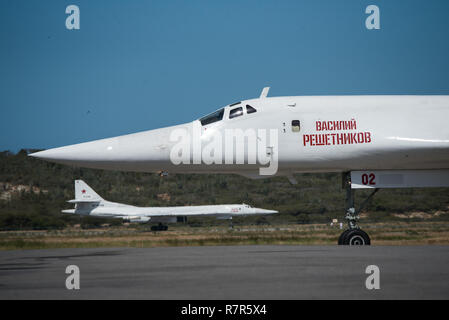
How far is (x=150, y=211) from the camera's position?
55906mm

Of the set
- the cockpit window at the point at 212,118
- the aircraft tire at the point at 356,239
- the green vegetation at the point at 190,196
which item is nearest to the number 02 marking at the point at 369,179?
the aircraft tire at the point at 356,239

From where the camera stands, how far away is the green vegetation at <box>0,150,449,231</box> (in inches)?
2444

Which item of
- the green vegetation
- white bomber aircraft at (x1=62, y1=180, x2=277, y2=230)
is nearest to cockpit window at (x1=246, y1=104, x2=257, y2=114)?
white bomber aircraft at (x1=62, y1=180, x2=277, y2=230)

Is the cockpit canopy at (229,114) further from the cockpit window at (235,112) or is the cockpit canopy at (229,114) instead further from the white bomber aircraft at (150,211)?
the white bomber aircraft at (150,211)

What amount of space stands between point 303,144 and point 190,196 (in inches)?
2486

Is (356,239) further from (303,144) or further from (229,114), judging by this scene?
(229,114)

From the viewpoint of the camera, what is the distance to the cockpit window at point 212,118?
38.9 ft

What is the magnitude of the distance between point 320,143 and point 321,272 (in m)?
5.49

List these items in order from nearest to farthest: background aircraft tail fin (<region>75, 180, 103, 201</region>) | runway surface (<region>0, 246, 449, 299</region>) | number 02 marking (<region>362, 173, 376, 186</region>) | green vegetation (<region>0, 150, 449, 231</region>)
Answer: runway surface (<region>0, 246, 449, 299</region>) → number 02 marking (<region>362, 173, 376, 186</region>) → background aircraft tail fin (<region>75, 180, 103, 201</region>) → green vegetation (<region>0, 150, 449, 231</region>)

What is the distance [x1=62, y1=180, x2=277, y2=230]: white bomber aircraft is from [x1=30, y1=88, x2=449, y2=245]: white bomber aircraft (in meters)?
41.0

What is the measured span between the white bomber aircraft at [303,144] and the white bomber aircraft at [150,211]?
41037 mm

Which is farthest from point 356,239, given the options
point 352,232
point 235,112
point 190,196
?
point 190,196

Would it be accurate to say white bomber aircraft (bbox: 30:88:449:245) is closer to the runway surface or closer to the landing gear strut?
the landing gear strut

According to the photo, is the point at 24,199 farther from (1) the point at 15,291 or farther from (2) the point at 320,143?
(1) the point at 15,291
